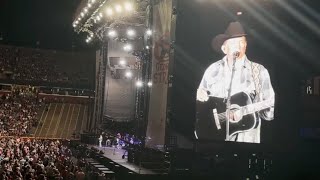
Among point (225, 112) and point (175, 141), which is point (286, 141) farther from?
point (175, 141)

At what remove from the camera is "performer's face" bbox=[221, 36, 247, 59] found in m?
16.3

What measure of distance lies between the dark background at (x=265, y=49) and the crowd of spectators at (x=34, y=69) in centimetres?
2965

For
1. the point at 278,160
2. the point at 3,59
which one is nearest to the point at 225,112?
the point at 278,160

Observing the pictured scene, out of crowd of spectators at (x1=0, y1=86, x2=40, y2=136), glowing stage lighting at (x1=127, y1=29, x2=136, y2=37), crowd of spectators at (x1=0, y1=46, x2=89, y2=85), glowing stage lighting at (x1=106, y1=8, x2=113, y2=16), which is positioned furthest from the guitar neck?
crowd of spectators at (x1=0, y1=46, x2=89, y2=85)

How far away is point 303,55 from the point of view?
17.5 metres

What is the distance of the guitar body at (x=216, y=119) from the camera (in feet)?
52.2

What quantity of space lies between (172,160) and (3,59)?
34.5 meters

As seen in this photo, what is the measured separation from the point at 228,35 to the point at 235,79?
1.67 meters

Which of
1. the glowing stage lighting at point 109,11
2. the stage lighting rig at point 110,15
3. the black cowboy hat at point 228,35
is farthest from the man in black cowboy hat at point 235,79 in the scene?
the glowing stage lighting at point 109,11

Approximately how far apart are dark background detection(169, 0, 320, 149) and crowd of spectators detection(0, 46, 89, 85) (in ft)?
97.3

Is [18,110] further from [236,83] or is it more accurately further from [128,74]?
[236,83]

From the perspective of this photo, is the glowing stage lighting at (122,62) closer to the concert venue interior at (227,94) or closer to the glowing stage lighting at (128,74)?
the glowing stage lighting at (128,74)

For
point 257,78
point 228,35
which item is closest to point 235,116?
point 257,78

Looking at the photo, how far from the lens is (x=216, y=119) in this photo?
1591 centimetres
